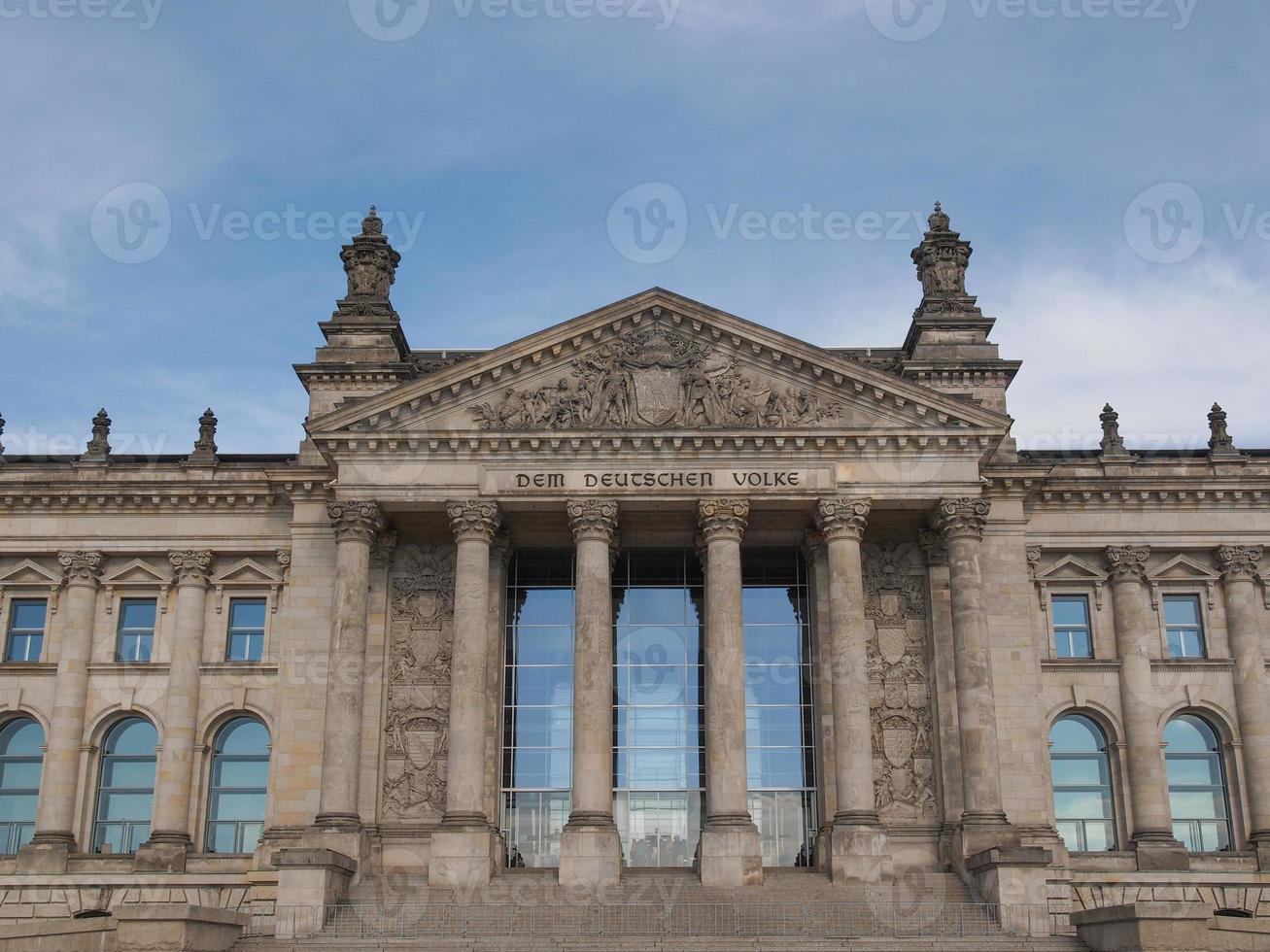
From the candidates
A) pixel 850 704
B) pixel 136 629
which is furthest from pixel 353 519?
pixel 850 704

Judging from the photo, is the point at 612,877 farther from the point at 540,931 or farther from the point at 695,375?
the point at 695,375

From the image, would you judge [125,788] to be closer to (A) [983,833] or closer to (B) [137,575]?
(B) [137,575]

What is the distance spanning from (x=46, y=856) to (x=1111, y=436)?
34532 millimetres

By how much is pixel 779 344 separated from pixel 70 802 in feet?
81.2

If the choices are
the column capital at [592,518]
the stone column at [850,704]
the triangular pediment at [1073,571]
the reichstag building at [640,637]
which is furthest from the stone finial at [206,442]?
the triangular pediment at [1073,571]

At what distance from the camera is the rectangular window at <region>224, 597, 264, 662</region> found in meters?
44.3

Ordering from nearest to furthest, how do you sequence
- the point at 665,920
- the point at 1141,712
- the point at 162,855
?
1. the point at 665,920
2. the point at 162,855
3. the point at 1141,712

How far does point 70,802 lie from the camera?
140 ft

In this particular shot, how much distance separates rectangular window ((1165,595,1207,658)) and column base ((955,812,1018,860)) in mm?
10061

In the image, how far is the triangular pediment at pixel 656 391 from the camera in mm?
40438

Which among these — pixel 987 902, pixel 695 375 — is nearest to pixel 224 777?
pixel 695 375

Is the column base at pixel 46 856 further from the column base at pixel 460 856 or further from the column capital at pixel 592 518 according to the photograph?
the column capital at pixel 592 518

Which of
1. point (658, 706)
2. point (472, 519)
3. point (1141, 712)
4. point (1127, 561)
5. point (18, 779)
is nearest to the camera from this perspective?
point (472, 519)

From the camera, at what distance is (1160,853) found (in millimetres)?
41031
